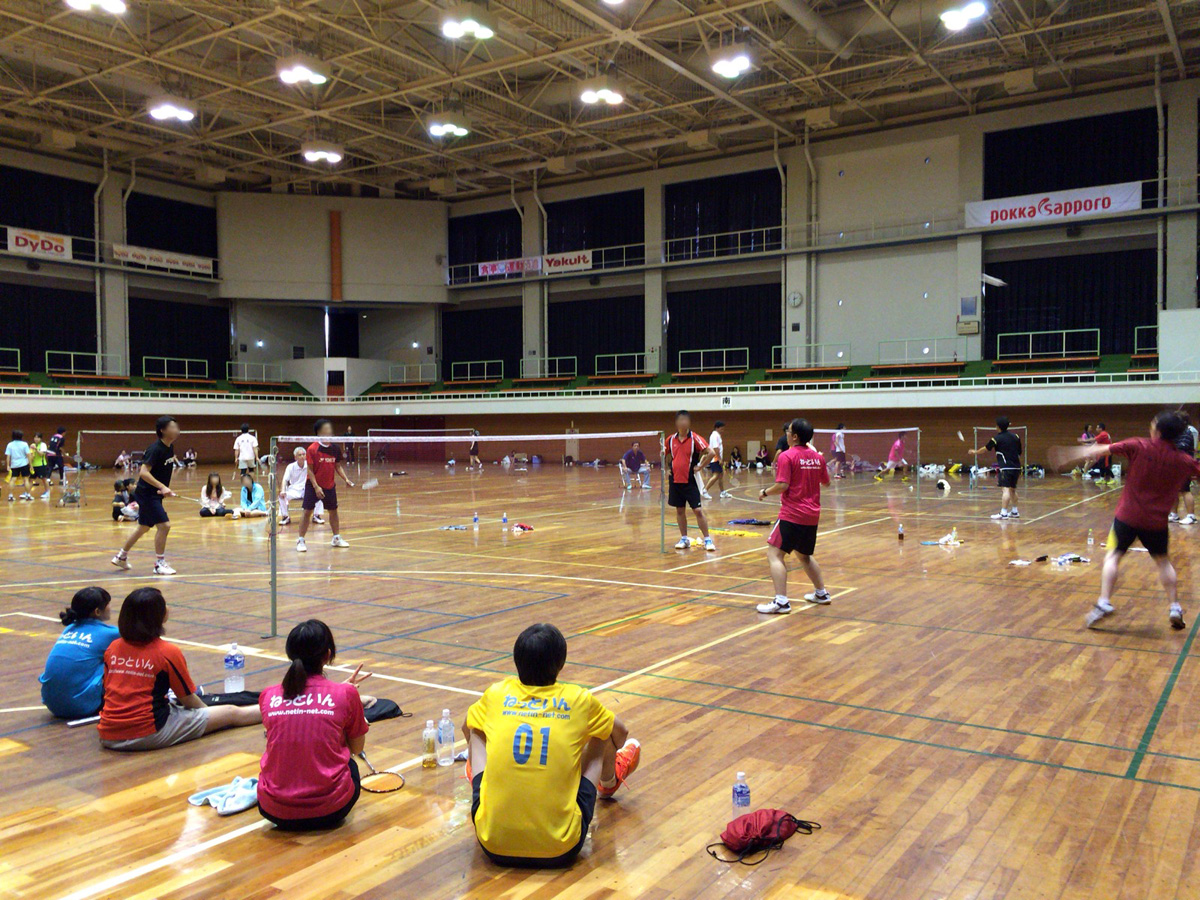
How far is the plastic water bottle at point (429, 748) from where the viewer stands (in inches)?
210

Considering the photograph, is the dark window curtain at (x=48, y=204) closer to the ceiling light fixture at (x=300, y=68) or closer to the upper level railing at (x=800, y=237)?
the upper level railing at (x=800, y=237)

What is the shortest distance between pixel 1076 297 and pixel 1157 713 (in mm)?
34133

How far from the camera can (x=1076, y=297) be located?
35875 mm

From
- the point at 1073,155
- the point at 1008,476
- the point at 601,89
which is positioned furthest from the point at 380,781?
the point at 1073,155

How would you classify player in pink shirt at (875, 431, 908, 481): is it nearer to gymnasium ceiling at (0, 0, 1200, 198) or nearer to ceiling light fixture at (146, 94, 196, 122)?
gymnasium ceiling at (0, 0, 1200, 198)

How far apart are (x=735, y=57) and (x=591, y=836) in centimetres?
2785

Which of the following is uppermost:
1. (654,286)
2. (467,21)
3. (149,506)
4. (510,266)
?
(467,21)

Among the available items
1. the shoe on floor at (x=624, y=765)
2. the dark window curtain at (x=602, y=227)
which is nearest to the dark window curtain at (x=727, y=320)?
the dark window curtain at (x=602, y=227)

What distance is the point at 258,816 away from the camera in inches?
184

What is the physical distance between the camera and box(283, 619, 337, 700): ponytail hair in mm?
4430

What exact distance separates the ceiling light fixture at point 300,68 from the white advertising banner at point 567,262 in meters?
19.0

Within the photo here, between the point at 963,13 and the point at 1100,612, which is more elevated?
the point at 963,13

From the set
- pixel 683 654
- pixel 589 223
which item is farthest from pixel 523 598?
pixel 589 223

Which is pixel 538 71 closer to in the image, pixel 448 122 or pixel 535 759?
pixel 448 122
